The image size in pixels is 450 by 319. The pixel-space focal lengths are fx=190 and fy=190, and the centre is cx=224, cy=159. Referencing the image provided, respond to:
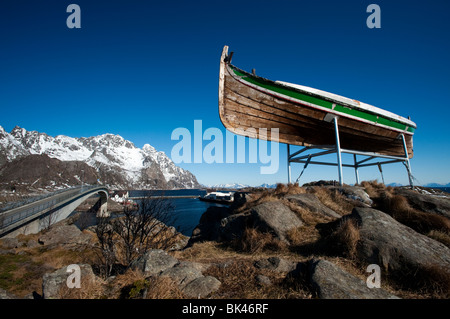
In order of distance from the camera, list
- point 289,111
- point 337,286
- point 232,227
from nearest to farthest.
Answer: point 337,286, point 232,227, point 289,111

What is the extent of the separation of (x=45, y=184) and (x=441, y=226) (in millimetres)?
205387

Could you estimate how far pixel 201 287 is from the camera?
13.3 ft

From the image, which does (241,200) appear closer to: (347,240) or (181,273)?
(347,240)

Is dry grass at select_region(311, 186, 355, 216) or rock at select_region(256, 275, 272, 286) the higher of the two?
dry grass at select_region(311, 186, 355, 216)

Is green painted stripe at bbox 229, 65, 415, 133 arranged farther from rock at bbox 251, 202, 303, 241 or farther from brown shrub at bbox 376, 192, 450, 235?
rock at bbox 251, 202, 303, 241

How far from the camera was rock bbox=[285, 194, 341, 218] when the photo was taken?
9.47 metres

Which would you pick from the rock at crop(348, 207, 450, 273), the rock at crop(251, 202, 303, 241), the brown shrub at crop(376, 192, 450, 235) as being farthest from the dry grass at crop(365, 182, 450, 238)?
the rock at crop(251, 202, 303, 241)

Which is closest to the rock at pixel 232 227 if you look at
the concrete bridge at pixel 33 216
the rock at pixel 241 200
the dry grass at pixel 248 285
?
the rock at pixel 241 200

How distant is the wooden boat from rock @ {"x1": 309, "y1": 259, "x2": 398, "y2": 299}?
950cm

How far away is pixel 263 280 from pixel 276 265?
872 millimetres

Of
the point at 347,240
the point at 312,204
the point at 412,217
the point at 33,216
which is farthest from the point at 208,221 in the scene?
the point at 33,216
